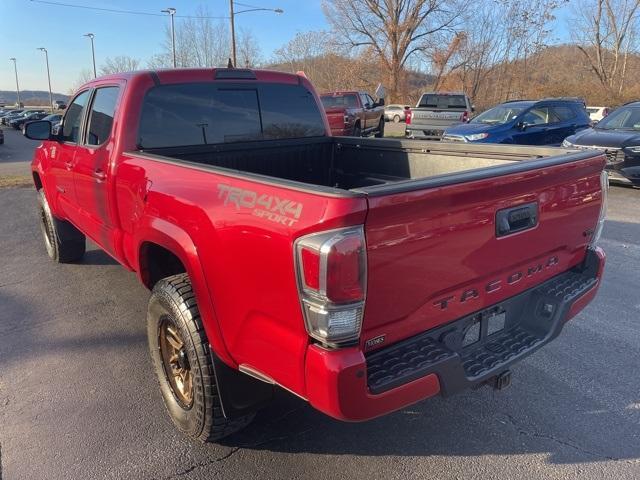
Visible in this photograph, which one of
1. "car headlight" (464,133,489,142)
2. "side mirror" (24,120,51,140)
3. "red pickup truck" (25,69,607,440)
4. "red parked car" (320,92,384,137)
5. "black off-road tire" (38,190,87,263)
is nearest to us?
"red pickup truck" (25,69,607,440)

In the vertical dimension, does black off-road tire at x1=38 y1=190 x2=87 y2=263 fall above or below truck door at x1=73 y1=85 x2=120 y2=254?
below

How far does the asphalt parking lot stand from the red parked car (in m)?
13.6

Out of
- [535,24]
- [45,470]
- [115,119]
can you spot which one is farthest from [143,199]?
[535,24]

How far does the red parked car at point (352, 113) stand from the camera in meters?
17.2

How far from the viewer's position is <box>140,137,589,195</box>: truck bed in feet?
11.6

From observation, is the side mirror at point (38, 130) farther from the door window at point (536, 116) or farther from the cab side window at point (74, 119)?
the door window at point (536, 116)

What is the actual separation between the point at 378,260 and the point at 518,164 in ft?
3.22

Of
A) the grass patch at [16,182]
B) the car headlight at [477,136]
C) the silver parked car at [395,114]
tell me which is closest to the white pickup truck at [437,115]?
the car headlight at [477,136]

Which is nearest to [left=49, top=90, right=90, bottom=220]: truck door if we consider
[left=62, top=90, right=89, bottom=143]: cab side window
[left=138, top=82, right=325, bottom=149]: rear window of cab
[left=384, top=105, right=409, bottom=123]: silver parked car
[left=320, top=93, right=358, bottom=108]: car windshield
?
[left=62, top=90, right=89, bottom=143]: cab side window

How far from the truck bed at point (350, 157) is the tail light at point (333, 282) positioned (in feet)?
5.09

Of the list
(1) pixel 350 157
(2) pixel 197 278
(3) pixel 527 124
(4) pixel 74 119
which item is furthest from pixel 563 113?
(2) pixel 197 278

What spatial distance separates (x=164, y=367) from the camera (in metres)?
3.12

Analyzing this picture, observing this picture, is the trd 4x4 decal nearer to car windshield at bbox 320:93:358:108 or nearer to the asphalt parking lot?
the asphalt parking lot

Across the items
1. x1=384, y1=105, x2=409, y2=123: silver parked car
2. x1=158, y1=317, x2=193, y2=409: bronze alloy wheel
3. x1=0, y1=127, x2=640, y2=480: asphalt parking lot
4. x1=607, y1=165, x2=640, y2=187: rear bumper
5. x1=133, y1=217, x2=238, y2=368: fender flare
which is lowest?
x1=0, y1=127, x2=640, y2=480: asphalt parking lot
